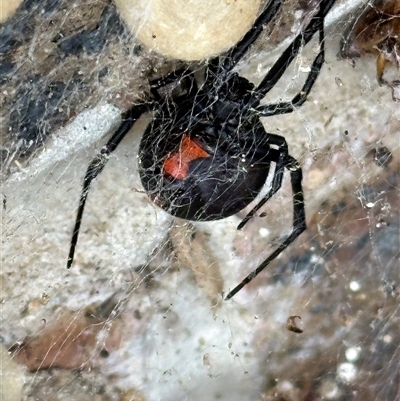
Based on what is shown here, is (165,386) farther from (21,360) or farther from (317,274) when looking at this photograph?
(317,274)

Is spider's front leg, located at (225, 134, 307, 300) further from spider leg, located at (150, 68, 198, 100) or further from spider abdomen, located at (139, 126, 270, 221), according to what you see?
spider leg, located at (150, 68, 198, 100)

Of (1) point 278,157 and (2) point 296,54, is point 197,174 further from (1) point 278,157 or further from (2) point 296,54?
(2) point 296,54

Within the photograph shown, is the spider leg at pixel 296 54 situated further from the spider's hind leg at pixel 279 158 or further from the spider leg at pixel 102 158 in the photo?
the spider leg at pixel 102 158

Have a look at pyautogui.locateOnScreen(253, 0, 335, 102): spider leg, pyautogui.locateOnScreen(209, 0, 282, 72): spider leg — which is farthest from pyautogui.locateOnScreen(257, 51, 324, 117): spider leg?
pyautogui.locateOnScreen(209, 0, 282, 72): spider leg

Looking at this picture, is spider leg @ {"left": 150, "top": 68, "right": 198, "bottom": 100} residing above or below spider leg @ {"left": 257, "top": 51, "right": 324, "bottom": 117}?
above

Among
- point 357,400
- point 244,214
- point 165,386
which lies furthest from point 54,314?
point 357,400

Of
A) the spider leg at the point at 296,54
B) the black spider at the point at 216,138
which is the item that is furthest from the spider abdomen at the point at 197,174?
the spider leg at the point at 296,54

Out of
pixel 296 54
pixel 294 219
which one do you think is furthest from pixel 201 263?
pixel 296 54
